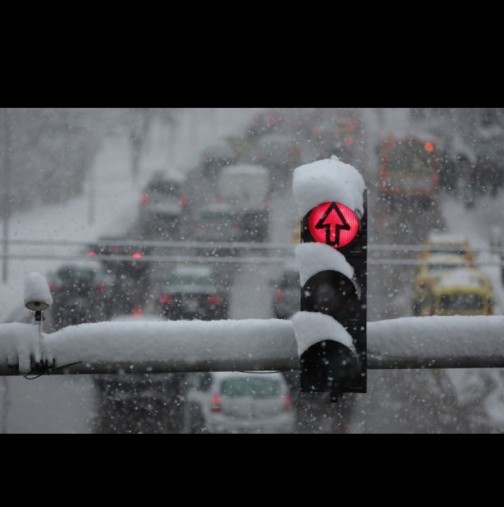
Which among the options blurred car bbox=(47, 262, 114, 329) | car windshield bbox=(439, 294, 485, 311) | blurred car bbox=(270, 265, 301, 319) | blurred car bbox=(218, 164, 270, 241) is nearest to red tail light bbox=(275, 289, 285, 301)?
blurred car bbox=(270, 265, 301, 319)

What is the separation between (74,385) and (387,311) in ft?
28.0

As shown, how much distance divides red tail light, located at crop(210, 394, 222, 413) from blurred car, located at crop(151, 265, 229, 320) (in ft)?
28.6

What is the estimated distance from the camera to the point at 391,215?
100ft

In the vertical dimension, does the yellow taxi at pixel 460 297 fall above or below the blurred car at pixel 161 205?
below

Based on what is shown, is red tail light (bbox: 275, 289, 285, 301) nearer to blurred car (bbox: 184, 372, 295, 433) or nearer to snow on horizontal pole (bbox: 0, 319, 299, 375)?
blurred car (bbox: 184, 372, 295, 433)

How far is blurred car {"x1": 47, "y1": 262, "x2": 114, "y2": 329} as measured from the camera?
939 inches

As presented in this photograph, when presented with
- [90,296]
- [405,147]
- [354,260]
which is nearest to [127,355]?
[354,260]

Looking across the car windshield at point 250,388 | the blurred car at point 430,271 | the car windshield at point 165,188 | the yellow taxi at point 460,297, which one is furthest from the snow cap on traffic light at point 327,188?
the car windshield at point 165,188

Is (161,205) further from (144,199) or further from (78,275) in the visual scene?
(78,275)

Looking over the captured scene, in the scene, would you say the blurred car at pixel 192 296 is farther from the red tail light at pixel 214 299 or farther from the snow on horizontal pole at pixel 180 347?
the snow on horizontal pole at pixel 180 347

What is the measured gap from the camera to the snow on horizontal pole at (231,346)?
2.89 m

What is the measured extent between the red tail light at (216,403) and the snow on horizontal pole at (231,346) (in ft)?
27.0

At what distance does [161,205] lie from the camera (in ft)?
101

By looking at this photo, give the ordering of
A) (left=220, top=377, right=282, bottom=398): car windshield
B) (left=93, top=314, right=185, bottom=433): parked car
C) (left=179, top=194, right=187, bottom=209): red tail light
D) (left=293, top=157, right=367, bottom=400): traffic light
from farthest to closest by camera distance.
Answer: (left=179, top=194, right=187, bottom=209): red tail light, (left=93, top=314, right=185, bottom=433): parked car, (left=220, top=377, right=282, bottom=398): car windshield, (left=293, top=157, right=367, bottom=400): traffic light
